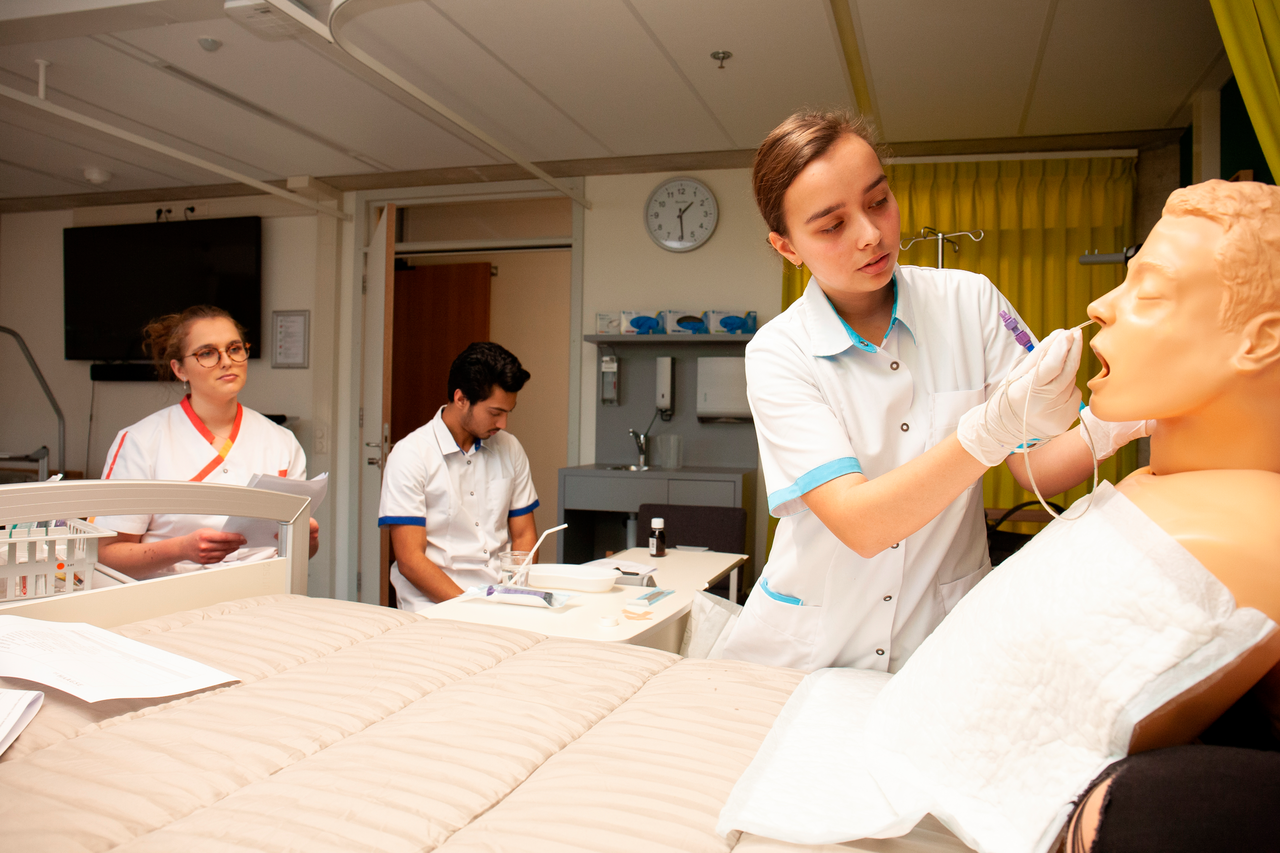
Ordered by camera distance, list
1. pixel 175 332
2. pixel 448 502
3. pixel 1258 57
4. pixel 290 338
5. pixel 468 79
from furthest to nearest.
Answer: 1. pixel 290 338
2. pixel 468 79
3. pixel 448 502
4. pixel 175 332
5. pixel 1258 57

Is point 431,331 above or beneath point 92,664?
above

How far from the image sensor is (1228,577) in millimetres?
544

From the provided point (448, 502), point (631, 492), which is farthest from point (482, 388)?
point (631, 492)

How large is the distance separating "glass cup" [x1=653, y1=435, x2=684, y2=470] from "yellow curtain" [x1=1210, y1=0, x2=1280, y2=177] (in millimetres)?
2897

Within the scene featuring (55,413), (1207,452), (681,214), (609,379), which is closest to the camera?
(1207,452)

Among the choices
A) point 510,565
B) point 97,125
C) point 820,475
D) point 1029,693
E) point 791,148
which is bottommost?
point 510,565

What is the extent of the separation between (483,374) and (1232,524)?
2.19 meters

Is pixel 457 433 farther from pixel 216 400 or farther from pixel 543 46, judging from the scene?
pixel 543 46

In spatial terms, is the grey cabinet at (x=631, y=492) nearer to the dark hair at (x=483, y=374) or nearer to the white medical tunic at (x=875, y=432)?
the dark hair at (x=483, y=374)

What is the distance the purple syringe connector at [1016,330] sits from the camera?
118cm

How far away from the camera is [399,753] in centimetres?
85

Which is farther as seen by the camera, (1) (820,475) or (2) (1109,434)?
(1) (820,475)

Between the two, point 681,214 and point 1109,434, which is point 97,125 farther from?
point 1109,434

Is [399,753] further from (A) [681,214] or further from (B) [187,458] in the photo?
(A) [681,214]
